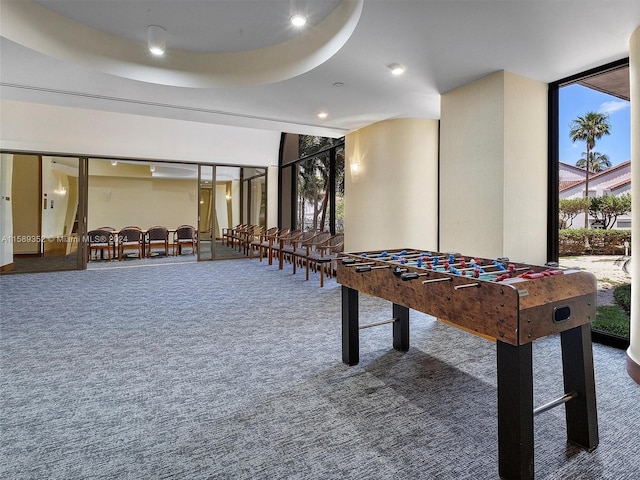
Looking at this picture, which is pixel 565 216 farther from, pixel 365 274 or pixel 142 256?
pixel 142 256

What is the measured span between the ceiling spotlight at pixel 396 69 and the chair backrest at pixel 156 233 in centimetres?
816

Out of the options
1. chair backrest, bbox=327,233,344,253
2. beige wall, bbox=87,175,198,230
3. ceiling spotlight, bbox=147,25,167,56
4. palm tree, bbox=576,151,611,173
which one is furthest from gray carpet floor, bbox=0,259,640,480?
beige wall, bbox=87,175,198,230

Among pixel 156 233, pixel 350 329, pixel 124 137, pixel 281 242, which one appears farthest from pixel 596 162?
pixel 156 233

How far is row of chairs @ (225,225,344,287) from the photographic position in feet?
20.3

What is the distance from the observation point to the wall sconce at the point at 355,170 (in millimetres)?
6060

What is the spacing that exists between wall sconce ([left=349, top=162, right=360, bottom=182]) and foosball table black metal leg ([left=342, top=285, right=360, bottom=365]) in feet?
12.1

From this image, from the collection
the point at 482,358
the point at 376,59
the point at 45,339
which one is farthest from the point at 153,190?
the point at 482,358

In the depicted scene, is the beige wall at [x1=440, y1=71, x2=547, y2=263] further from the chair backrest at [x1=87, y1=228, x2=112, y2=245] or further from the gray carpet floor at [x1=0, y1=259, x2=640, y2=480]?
the chair backrest at [x1=87, y1=228, x2=112, y2=245]

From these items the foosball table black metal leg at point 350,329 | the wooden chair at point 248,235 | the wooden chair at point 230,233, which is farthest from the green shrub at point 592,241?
the wooden chair at point 230,233

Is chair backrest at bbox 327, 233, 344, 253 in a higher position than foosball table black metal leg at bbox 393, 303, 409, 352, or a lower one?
higher

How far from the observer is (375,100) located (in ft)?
14.9

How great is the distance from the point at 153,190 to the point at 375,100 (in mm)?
9839

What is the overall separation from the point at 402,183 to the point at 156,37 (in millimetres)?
3761

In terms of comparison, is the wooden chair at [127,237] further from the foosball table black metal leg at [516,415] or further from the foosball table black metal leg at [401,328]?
the foosball table black metal leg at [516,415]
